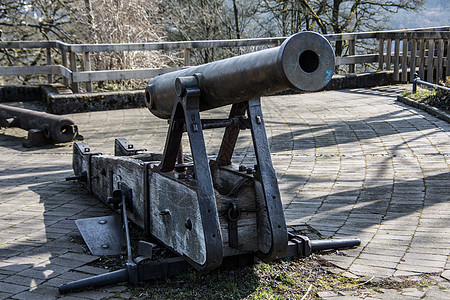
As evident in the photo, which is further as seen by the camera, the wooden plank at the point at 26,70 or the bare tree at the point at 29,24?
the bare tree at the point at 29,24

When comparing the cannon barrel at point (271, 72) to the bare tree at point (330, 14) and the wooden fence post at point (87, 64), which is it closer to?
the wooden fence post at point (87, 64)

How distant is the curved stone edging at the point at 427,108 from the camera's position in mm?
8563

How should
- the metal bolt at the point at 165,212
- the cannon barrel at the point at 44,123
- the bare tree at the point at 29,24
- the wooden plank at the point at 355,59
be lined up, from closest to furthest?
the metal bolt at the point at 165,212 < the cannon barrel at the point at 44,123 < the wooden plank at the point at 355,59 < the bare tree at the point at 29,24

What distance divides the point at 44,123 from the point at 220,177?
4541 millimetres

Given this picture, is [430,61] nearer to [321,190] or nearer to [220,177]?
[321,190]

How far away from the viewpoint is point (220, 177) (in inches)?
164

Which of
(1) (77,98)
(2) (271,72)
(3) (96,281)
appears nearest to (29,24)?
(1) (77,98)

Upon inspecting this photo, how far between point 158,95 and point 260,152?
883 millimetres

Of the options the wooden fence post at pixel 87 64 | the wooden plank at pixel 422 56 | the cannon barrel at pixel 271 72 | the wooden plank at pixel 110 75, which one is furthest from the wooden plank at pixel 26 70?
the cannon barrel at pixel 271 72

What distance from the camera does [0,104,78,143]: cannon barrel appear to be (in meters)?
7.75

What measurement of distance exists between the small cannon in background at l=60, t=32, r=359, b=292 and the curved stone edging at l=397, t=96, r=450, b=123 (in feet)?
16.9

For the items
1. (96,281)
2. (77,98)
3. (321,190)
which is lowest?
(96,281)

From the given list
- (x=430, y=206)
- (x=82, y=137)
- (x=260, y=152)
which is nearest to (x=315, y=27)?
(x=82, y=137)

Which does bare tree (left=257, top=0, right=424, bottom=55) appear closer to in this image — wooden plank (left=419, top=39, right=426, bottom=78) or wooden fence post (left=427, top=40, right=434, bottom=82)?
wooden plank (left=419, top=39, right=426, bottom=78)
